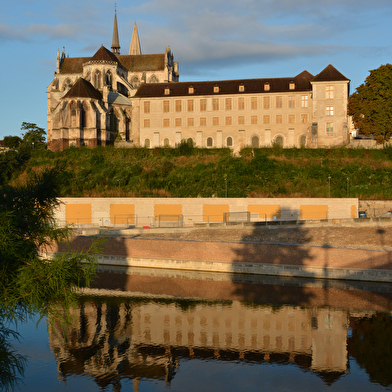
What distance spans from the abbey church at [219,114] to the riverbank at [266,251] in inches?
987

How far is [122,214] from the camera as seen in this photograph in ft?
143

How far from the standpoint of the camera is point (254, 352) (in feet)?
61.2

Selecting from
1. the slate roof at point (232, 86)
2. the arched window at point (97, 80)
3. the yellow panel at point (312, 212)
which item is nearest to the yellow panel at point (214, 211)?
the yellow panel at point (312, 212)

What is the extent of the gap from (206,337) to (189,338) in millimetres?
771

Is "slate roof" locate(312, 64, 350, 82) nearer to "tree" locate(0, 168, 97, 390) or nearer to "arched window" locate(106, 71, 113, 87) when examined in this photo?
"arched window" locate(106, 71, 113, 87)

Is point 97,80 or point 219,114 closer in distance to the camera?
point 219,114

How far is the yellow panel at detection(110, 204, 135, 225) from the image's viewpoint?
43531mm

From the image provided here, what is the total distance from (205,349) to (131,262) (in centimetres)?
1470

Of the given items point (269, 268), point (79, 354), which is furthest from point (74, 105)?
point (79, 354)

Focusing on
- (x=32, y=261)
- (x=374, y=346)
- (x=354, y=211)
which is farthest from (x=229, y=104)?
(x=32, y=261)

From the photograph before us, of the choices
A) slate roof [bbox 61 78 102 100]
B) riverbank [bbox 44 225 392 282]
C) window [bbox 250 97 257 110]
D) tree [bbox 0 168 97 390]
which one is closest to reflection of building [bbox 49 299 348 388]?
riverbank [bbox 44 225 392 282]

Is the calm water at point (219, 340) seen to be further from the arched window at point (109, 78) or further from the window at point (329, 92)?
the arched window at point (109, 78)

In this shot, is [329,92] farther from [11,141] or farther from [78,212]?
[11,141]

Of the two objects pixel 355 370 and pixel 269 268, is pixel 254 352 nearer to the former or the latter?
pixel 355 370
